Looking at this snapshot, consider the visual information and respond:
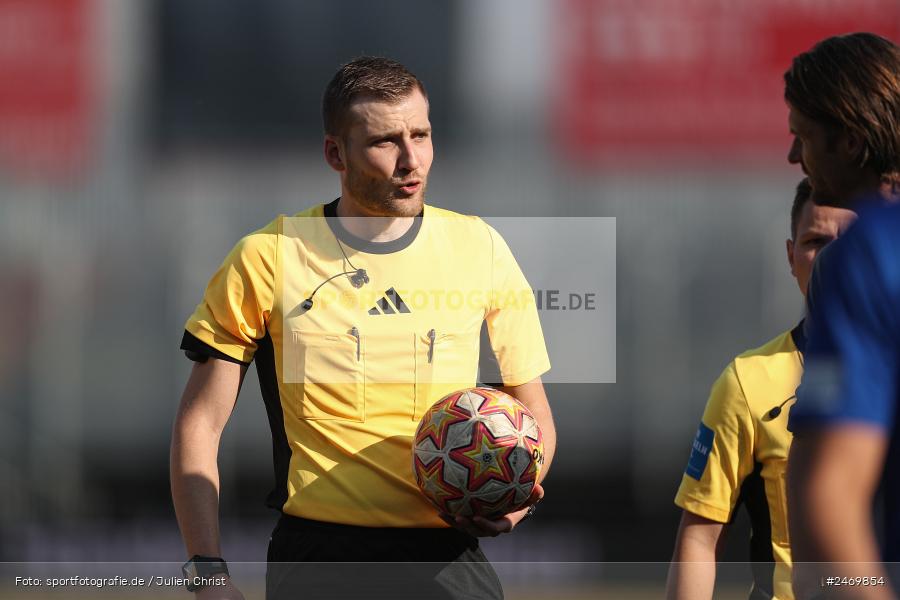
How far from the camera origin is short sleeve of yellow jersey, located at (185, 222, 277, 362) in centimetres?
278

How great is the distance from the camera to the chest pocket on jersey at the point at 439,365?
279cm

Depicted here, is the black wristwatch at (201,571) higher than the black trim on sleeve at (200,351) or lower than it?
lower

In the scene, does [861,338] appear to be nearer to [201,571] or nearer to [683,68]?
[201,571]

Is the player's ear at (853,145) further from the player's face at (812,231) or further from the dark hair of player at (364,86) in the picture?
the dark hair of player at (364,86)

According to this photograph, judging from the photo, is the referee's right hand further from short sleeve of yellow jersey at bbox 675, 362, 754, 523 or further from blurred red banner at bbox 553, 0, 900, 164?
blurred red banner at bbox 553, 0, 900, 164

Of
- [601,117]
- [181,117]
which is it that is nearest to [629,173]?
[601,117]

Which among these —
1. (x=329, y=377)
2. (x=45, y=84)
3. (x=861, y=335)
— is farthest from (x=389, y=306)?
(x=45, y=84)

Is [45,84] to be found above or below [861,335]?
above

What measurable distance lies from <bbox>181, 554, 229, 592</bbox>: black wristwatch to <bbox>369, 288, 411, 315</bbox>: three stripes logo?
639 mm

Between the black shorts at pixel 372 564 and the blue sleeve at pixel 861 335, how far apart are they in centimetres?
139

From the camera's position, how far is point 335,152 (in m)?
2.91

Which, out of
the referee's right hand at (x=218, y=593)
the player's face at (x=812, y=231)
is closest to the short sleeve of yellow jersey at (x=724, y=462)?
the player's face at (x=812, y=231)

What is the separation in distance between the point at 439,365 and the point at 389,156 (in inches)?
19.0

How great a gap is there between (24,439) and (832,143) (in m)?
6.19
